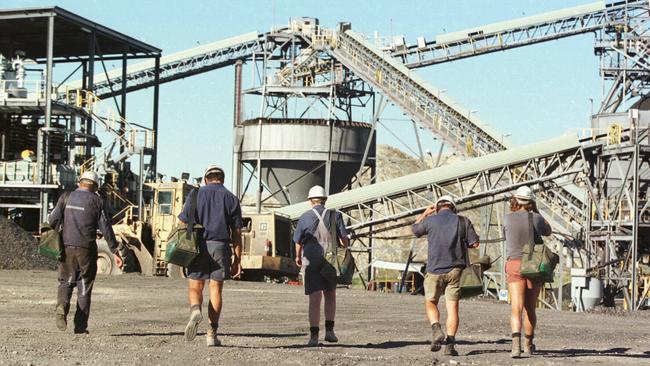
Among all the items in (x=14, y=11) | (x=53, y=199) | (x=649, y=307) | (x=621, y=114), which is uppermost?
(x=14, y=11)

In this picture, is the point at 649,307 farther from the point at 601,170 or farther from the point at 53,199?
the point at 53,199

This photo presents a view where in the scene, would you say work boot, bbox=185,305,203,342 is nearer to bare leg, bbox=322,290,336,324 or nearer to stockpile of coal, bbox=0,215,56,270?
bare leg, bbox=322,290,336,324

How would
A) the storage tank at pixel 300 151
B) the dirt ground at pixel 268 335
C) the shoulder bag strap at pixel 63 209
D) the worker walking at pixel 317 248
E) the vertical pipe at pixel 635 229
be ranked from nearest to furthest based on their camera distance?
the dirt ground at pixel 268 335 < the worker walking at pixel 317 248 < the shoulder bag strap at pixel 63 209 < the vertical pipe at pixel 635 229 < the storage tank at pixel 300 151

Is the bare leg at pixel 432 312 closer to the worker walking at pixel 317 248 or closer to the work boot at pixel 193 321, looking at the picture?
the worker walking at pixel 317 248

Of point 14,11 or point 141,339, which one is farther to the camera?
point 14,11

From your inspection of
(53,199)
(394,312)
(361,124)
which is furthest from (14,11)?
(394,312)

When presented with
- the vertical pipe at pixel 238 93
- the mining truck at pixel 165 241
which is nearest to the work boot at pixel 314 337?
the mining truck at pixel 165 241

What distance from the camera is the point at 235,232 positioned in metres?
13.2

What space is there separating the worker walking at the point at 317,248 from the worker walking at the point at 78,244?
2.18 meters

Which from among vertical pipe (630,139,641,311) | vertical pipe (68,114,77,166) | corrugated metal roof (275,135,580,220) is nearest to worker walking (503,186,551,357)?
vertical pipe (630,139,641,311)

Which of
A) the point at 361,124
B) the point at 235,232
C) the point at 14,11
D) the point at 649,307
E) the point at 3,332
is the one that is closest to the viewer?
the point at 235,232

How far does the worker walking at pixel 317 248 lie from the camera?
13898 mm

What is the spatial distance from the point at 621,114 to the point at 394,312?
30.8m

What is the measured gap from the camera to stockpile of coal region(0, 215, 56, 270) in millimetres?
34250
